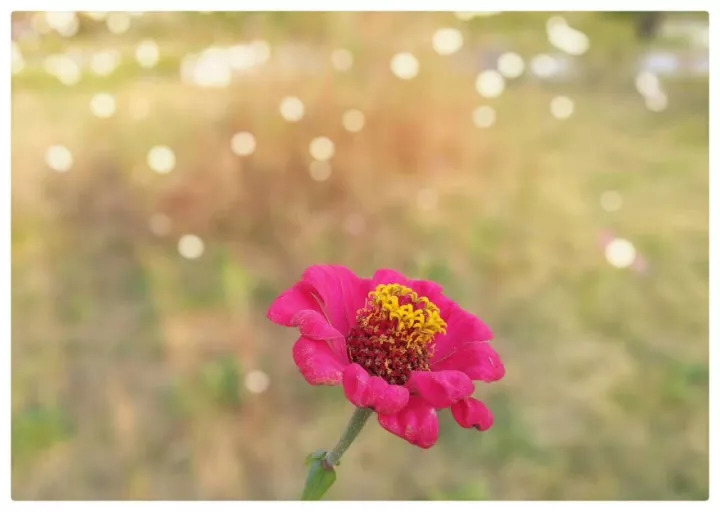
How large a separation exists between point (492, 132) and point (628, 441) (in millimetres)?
513

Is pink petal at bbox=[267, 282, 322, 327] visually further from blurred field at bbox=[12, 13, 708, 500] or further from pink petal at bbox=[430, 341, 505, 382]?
blurred field at bbox=[12, 13, 708, 500]

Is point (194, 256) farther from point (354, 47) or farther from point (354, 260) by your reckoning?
point (354, 47)

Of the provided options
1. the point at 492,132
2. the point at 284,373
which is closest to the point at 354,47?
the point at 492,132

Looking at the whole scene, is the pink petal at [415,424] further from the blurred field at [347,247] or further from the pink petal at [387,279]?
the blurred field at [347,247]

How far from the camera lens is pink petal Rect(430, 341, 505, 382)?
597 mm

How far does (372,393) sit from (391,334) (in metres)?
0.09

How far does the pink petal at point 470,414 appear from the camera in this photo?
0.59m

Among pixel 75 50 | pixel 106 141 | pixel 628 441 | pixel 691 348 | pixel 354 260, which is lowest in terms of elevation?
pixel 628 441

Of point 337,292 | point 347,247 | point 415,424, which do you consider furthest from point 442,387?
point 347,247

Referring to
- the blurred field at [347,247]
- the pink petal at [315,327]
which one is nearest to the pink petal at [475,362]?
the pink petal at [315,327]

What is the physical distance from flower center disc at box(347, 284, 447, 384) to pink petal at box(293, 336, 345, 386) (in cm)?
5

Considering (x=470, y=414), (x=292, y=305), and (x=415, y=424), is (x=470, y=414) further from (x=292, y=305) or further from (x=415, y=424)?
(x=292, y=305)

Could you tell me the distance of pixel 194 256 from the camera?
40.8 inches

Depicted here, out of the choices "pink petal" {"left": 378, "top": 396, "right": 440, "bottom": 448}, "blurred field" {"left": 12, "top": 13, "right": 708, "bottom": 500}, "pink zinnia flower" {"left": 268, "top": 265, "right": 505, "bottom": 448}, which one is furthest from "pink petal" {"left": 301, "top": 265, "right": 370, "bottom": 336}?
"blurred field" {"left": 12, "top": 13, "right": 708, "bottom": 500}
